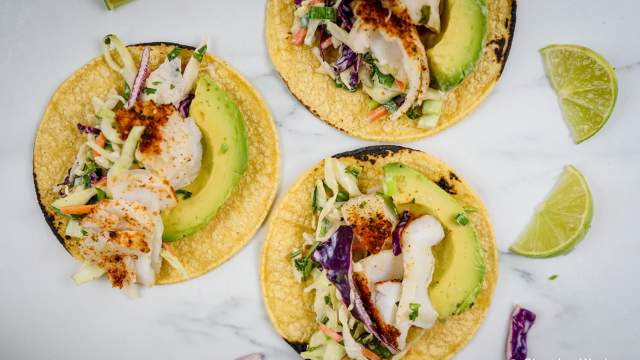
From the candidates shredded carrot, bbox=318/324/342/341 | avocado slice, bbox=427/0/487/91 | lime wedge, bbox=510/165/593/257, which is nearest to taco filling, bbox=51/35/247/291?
shredded carrot, bbox=318/324/342/341

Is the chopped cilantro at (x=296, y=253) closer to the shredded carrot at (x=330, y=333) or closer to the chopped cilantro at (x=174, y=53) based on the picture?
the shredded carrot at (x=330, y=333)

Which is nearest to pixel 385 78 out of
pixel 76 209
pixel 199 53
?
pixel 199 53

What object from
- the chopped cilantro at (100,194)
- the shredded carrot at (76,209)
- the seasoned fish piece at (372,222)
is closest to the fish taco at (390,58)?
the seasoned fish piece at (372,222)

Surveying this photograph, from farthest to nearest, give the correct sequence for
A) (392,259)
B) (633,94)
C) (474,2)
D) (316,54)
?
(633,94), (316,54), (392,259), (474,2)

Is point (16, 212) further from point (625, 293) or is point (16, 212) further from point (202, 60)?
point (625, 293)

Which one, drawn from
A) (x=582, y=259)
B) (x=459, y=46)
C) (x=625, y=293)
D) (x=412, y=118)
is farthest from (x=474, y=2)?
(x=625, y=293)

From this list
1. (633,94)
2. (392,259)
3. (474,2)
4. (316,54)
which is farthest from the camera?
(633,94)

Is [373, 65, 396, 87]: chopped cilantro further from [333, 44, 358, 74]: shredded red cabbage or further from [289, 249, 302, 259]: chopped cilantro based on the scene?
[289, 249, 302, 259]: chopped cilantro
